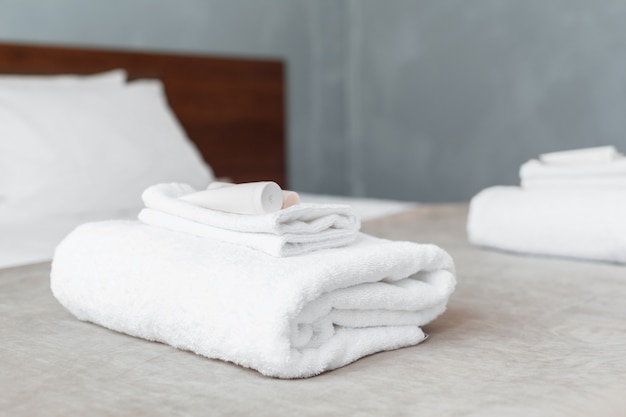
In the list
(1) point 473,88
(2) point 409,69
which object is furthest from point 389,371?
(2) point 409,69

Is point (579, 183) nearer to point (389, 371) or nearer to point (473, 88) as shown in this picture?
point (389, 371)

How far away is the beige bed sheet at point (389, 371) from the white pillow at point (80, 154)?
988 millimetres

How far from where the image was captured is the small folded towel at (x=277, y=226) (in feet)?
3.40

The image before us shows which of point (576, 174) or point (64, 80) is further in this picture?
point (64, 80)

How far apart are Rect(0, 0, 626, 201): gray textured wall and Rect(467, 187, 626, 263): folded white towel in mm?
1863

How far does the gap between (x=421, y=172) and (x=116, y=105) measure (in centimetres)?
197

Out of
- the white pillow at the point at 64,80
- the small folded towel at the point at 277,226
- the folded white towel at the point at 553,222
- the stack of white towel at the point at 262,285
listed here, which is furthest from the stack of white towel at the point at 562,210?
the white pillow at the point at 64,80

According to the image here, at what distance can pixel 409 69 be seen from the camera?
4.19 meters

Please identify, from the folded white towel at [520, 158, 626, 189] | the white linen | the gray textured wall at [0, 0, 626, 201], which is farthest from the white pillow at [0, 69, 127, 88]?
the folded white towel at [520, 158, 626, 189]

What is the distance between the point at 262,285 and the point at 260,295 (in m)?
0.01

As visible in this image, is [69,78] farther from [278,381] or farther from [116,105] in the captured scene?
[278,381]

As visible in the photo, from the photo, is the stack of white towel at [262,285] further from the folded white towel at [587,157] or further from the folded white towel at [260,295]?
the folded white towel at [587,157]

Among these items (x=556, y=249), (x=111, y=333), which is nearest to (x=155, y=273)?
(x=111, y=333)

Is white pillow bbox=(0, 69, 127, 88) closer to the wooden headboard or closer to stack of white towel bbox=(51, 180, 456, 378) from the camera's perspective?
the wooden headboard
